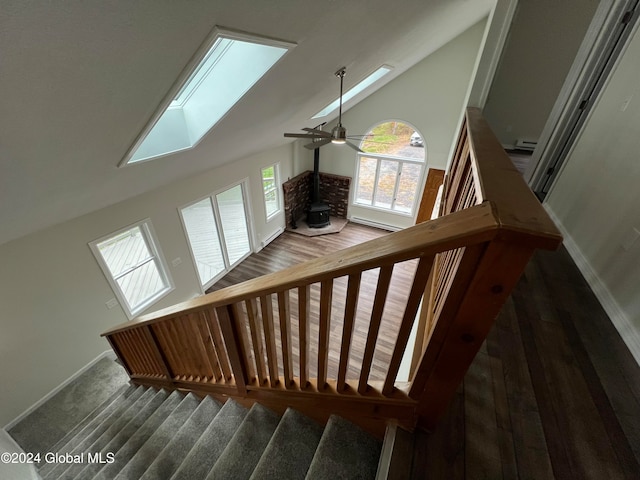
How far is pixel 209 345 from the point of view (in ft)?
5.47

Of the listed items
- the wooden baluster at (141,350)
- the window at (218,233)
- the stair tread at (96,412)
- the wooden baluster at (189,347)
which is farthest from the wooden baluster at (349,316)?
the window at (218,233)

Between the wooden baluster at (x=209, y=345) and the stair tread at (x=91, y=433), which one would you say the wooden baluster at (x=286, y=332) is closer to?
the wooden baluster at (x=209, y=345)

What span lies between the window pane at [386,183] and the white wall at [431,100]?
2.29 ft

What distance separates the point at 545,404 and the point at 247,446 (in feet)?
4.76

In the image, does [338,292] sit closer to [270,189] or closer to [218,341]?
[270,189]

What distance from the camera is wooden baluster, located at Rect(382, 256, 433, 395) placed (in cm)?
72

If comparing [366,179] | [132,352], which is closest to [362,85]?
[366,179]

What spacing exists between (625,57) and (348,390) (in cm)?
295

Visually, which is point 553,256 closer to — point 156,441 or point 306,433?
point 306,433

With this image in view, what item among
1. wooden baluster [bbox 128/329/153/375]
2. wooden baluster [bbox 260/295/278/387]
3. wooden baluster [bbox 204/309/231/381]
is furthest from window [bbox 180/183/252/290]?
wooden baluster [bbox 260/295/278/387]

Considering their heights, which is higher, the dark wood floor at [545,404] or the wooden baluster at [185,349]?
the dark wood floor at [545,404]

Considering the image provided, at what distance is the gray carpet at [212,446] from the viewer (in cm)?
114

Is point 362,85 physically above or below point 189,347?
above

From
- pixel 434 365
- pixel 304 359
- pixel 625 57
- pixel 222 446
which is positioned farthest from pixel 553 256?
pixel 222 446
